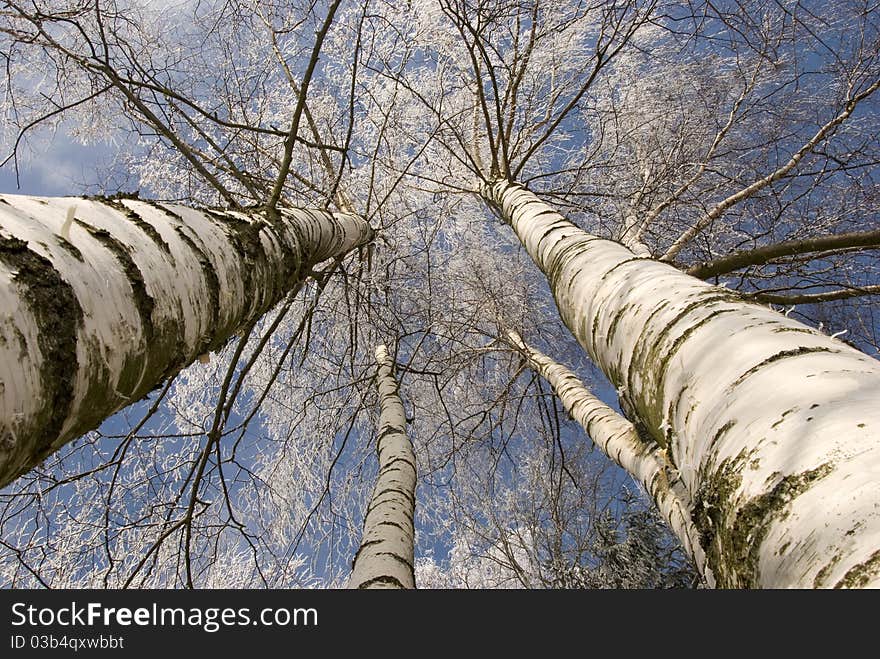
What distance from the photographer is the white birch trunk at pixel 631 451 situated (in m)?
1.79

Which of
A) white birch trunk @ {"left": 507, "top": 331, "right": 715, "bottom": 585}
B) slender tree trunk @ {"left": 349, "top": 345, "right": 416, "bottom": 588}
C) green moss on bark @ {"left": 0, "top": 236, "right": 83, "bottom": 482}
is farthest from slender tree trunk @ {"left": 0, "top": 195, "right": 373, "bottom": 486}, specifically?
white birch trunk @ {"left": 507, "top": 331, "right": 715, "bottom": 585}

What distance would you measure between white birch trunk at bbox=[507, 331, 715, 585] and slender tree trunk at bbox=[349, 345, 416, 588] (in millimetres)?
842

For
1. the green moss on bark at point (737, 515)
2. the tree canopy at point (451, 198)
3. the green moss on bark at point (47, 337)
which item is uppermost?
the tree canopy at point (451, 198)

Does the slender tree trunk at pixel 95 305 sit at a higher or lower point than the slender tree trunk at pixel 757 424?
higher

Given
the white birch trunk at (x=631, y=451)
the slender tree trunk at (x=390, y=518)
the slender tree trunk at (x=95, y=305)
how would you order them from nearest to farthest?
the slender tree trunk at (x=95, y=305) → the slender tree trunk at (x=390, y=518) → the white birch trunk at (x=631, y=451)

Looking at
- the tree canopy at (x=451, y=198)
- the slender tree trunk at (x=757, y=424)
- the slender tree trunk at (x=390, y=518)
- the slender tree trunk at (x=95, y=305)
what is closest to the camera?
the slender tree trunk at (x=757, y=424)

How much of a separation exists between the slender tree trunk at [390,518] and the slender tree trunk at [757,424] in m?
0.91

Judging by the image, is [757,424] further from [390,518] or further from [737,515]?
[390,518]

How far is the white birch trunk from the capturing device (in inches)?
70.3

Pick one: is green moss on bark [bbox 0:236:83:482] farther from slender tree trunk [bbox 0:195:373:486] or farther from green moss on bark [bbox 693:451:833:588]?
green moss on bark [bbox 693:451:833:588]

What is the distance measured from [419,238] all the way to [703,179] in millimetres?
2738

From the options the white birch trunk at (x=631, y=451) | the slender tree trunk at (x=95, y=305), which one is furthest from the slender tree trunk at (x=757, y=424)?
the slender tree trunk at (x=95, y=305)

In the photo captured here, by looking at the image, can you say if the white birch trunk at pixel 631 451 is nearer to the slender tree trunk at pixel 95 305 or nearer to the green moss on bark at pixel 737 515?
the green moss on bark at pixel 737 515

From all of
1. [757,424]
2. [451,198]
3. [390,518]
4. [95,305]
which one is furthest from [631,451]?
[451,198]
